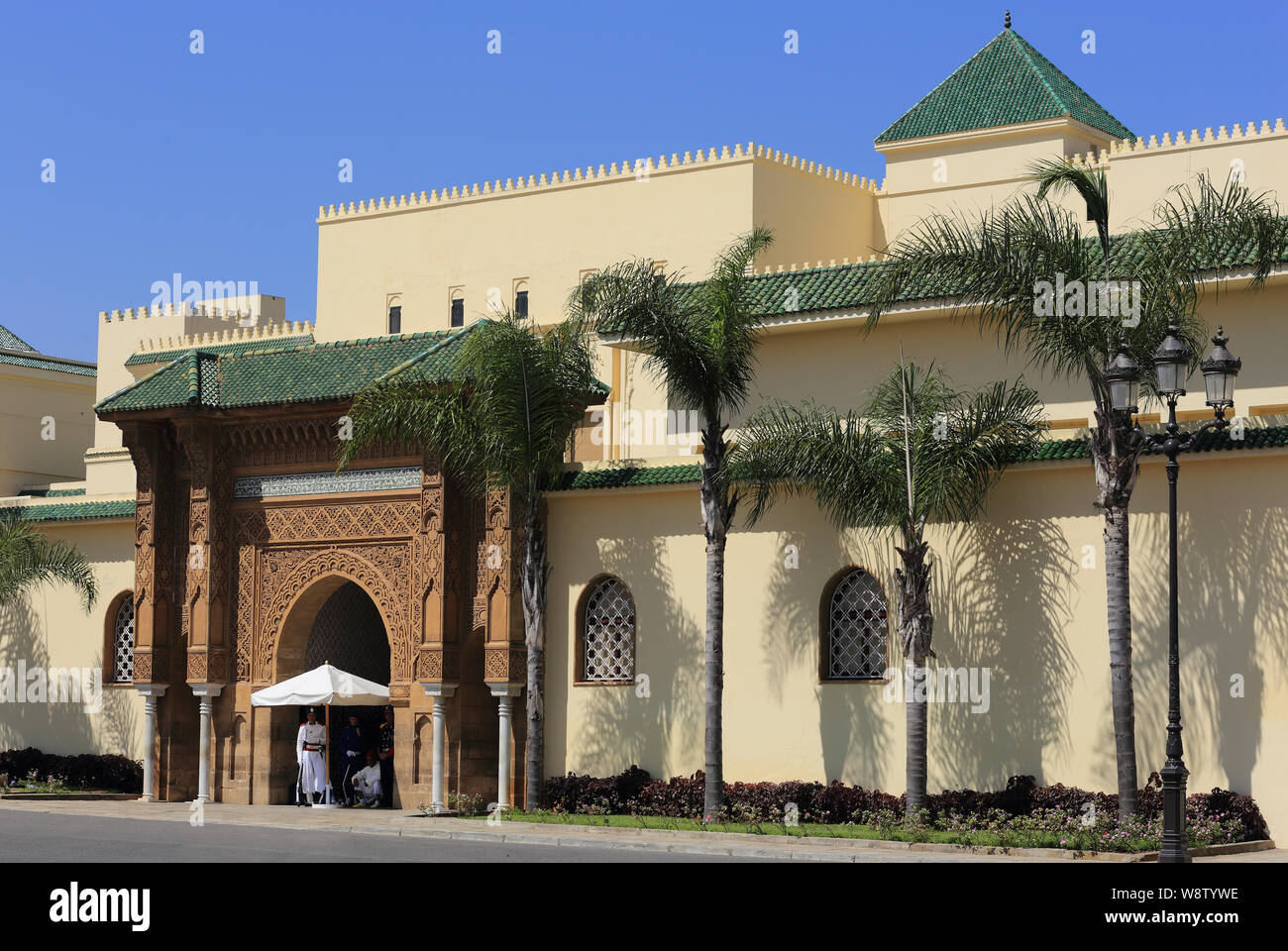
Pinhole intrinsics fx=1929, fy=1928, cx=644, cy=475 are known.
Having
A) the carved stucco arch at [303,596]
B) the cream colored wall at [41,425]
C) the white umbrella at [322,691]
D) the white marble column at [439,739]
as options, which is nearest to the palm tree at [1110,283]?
the white marble column at [439,739]

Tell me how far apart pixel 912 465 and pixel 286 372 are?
10.3 m

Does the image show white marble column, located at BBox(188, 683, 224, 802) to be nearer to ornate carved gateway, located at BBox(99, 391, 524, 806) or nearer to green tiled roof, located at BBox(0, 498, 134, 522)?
ornate carved gateway, located at BBox(99, 391, 524, 806)

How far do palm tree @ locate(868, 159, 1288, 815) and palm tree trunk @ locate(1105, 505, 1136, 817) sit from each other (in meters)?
0.01

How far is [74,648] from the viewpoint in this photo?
31594 millimetres

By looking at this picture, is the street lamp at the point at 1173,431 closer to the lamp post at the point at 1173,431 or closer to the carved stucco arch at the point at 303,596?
the lamp post at the point at 1173,431

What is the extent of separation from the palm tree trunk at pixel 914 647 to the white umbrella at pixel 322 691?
825 centimetres

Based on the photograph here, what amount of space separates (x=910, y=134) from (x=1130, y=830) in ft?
66.1

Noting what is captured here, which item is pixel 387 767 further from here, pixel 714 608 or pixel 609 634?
pixel 714 608

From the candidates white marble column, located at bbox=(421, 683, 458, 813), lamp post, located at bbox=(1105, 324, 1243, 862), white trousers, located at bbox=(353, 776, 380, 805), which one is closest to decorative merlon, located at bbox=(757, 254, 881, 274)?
white marble column, located at bbox=(421, 683, 458, 813)

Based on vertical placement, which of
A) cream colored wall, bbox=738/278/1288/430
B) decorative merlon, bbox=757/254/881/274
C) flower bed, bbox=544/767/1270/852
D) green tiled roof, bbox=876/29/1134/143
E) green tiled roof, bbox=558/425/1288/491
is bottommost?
flower bed, bbox=544/767/1270/852

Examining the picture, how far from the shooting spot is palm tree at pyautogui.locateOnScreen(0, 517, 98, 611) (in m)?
30.9
